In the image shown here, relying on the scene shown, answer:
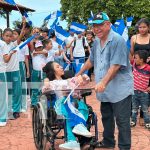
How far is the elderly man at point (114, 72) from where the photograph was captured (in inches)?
159

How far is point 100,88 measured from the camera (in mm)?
3836

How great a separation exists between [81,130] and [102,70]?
29.3 inches

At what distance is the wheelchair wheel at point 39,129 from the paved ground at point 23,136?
0.29 m

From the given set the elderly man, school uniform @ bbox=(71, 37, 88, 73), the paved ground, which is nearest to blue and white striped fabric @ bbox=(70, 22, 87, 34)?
school uniform @ bbox=(71, 37, 88, 73)

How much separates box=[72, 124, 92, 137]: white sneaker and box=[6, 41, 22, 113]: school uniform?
2.43 m

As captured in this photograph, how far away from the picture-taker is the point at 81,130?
4133 mm

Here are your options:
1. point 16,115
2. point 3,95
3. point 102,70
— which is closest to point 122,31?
point 16,115

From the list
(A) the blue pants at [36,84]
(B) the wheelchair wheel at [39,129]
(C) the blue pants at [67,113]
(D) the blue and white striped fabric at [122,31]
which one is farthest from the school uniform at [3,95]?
(D) the blue and white striped fabric at [122,31]

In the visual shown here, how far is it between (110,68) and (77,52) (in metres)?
5.95

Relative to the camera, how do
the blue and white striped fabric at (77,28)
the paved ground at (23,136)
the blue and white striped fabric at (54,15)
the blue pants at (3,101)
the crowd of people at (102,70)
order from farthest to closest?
the blue and white striped fabric at (77,28) → the blue and white striped fabric at (54,15) → the blue pants at (3,101) → the paved ground at (23,136) → the crowd of people at (102,70)

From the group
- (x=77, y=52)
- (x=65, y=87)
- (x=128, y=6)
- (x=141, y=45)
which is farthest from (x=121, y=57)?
(x=128, y=6)

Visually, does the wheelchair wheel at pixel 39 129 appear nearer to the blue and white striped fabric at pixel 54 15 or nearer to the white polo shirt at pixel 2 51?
the white polo shirt at pixel 2 51

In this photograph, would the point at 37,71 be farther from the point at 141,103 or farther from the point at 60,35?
the point at 141,103

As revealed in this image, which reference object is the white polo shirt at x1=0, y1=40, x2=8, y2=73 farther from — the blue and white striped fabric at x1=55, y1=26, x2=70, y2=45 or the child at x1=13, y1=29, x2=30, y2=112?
the blue and white striped fabric at x1=55, y1=26, x2=70, y2=45
